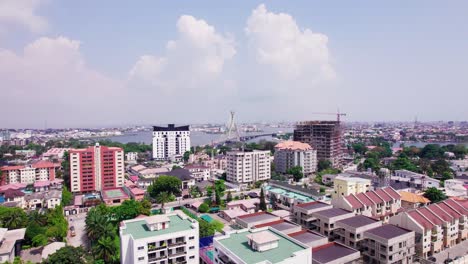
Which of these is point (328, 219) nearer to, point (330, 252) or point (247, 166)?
point (330, 252)

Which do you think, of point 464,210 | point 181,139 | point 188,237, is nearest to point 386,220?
point 464,210

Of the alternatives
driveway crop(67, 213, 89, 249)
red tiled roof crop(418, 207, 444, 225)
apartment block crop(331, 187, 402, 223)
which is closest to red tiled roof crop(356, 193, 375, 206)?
apartment block crop(331, 187, 402, 223)

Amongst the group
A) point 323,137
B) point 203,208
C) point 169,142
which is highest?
point 323,137

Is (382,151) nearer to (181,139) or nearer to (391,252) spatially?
(181,139)

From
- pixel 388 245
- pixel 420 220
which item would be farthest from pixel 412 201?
pixel 388 245

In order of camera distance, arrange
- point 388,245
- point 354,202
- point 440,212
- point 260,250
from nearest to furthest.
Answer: point 260,250 → point 388,245 → point 440,212 → point 354,202

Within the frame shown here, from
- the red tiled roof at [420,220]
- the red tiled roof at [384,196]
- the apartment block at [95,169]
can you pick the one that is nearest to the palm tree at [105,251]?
the red tiled roof at [420,220]

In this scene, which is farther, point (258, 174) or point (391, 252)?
point (258, 174)

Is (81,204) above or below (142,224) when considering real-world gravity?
below
